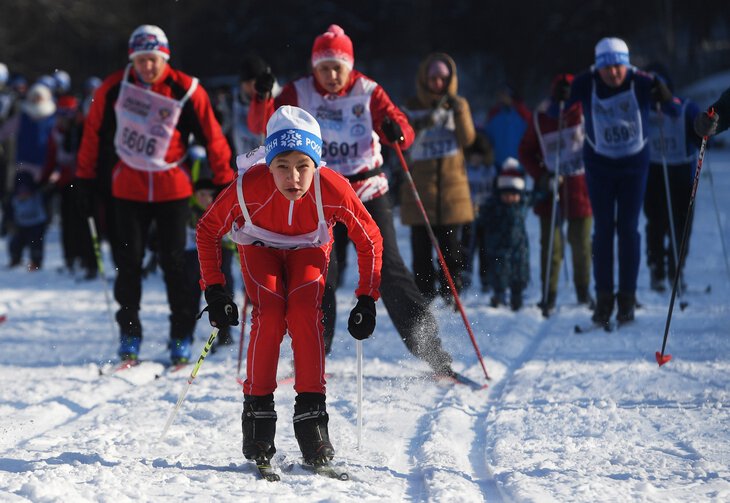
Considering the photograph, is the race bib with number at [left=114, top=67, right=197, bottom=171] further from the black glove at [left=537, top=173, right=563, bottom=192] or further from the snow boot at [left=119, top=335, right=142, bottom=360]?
the black glove at [left=537, top=173, right=563, bottom=192]

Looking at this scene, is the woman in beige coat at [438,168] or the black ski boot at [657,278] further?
the black ski boot at [657,278]

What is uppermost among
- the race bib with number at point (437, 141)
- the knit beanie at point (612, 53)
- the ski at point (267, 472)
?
the knit beanie at point (612, 53)

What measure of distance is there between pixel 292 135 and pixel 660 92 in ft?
12.4

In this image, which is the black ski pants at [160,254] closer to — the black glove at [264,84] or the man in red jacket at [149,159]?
the man in red jacket at [149,159]

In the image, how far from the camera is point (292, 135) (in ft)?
13.9

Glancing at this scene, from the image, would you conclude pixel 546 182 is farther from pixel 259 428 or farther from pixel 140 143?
pixel 259 428

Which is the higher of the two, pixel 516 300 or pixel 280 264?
pixel 280 264

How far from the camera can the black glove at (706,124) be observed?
586cm

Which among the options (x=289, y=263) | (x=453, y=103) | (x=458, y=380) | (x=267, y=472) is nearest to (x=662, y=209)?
(x=453, y=103)

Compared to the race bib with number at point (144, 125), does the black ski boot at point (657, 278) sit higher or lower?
lower

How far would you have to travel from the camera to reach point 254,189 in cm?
438

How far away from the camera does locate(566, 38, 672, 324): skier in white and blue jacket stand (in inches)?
291

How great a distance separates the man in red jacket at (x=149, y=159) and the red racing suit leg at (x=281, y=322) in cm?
230

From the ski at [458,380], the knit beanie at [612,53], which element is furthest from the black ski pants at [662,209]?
the ski at [458,380]
